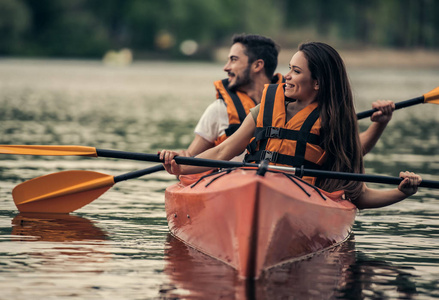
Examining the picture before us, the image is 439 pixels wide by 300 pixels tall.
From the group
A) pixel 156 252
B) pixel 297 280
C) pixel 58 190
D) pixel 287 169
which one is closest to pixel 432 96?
pixel 287 169

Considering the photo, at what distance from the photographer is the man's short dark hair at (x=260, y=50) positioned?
766 centimetres

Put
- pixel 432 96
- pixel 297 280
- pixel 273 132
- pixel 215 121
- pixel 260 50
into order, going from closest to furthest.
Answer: pixel 297 280 → pixel 273 132 → pixel 215 121 → pixel 260 50 → pixel 432 96

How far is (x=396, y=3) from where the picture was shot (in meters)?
82.4

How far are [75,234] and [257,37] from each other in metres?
2.26

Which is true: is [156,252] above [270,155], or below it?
below

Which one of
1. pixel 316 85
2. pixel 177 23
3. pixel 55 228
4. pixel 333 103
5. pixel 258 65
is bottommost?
pixel 55 228

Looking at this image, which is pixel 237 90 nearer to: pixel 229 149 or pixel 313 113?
pixel 229 149

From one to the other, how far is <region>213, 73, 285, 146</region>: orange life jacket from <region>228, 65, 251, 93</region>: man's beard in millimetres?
36

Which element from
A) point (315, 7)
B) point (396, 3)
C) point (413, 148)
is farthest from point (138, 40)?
point (413, 148)

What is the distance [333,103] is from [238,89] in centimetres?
124

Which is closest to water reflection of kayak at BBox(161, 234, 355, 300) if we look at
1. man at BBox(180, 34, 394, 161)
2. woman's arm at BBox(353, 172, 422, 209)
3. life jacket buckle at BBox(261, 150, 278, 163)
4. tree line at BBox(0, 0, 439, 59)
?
woman's arm at BBox(353, 172, 422, 209)

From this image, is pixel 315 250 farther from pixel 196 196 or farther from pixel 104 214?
pixel 104 214

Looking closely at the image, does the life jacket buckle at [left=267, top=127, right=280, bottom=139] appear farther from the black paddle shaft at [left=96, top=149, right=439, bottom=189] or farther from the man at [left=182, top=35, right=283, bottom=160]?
the man at [left=182, top=35, right=283, bottom=160]

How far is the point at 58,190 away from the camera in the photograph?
8.58 metres
